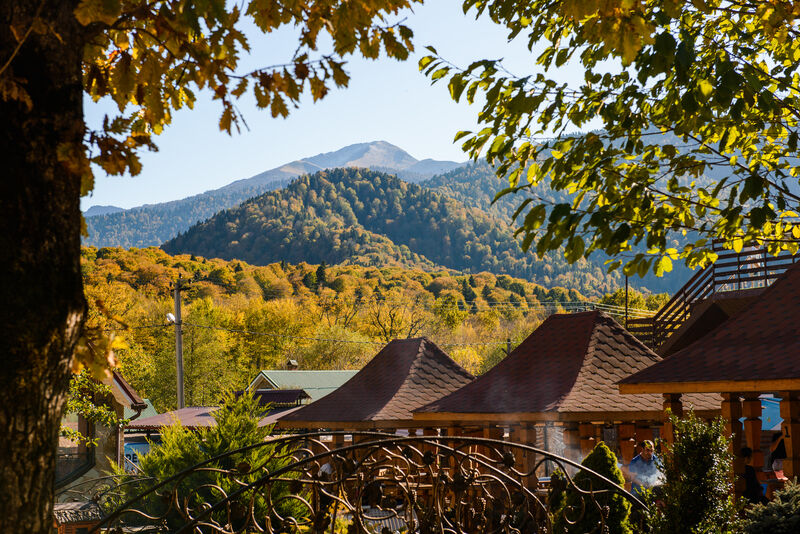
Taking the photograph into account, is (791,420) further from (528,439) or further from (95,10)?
(95,10)

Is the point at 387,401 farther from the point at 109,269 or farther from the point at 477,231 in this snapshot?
the point at 477,231

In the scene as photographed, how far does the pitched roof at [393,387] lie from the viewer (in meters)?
15.7

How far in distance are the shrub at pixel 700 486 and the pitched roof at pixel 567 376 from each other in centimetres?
558

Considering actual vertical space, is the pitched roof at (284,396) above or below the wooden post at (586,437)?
below

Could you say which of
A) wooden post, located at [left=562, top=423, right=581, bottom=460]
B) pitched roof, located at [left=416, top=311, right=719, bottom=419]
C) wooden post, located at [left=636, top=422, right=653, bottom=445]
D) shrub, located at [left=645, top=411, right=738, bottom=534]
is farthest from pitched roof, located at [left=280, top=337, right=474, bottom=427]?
shrub, located at [left=645, top=411, right=738, bottom=534]

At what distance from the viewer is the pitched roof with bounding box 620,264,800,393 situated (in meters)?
8.20

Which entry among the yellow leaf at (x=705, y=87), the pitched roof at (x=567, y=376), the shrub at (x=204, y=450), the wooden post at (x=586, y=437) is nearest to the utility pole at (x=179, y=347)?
the shrub at (x=204, y=450)

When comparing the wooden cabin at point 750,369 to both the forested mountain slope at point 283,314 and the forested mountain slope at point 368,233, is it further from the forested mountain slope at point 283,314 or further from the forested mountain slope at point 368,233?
the forested mountain slope at point 368,233

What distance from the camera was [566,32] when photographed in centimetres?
748

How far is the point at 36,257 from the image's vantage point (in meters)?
2.64

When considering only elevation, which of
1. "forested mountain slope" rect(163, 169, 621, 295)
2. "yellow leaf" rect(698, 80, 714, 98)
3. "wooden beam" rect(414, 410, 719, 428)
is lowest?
"wooden beam" rect(414, 410, 719, 428)

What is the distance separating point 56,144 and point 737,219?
5331 mm

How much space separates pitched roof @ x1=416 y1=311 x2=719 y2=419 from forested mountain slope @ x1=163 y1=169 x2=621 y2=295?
115359mm

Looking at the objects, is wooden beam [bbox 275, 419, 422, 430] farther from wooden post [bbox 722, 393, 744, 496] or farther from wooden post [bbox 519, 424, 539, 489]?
wooden post [bbox 722, 393, 744, 496]
